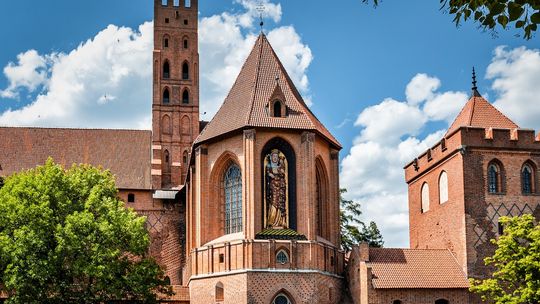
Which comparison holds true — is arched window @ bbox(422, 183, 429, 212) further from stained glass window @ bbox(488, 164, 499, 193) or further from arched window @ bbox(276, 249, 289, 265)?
arched window @ bbox(276, 249, 289, 265)

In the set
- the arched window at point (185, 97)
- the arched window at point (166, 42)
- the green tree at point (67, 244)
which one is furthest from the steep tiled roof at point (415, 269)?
the arched window at point (166, 42)

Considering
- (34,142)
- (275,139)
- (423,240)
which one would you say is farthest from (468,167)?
(34,142)

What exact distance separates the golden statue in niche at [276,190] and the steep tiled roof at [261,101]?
66.7 inches

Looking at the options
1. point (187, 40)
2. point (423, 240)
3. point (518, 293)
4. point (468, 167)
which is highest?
point (187, 40)

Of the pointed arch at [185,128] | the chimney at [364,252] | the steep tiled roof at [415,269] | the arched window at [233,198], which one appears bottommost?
the steep tiled roof at [415,269]

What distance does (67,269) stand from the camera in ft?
124

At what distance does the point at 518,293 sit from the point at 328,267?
9180 millimetres

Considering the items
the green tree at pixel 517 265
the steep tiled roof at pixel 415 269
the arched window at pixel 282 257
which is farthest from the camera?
the arched window at pixel 282 257

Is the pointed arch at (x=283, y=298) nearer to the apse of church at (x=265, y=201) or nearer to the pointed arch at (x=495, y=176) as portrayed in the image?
the apse of church at (x=265, y=201)

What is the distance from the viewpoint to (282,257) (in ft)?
129

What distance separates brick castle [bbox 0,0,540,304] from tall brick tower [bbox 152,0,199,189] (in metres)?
7.39

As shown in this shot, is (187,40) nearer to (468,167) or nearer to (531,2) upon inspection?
(468,167)

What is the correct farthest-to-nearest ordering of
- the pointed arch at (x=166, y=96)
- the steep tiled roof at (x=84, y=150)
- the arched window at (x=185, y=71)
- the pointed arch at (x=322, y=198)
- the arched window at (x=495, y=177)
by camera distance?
the arched window at (x=185, y=71), the pointed arch at (x=166, y=96), the steep tiled roof at (x=84, y=150), the pointed arch at (x=322, y=198), the arched window at (x=495, y=177)

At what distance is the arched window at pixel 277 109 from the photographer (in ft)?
137
